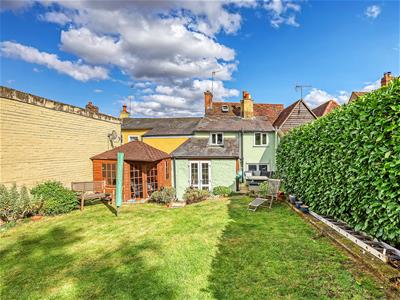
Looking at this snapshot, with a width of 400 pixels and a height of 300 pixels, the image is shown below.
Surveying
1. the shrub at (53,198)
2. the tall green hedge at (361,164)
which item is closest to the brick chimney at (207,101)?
the shrub at (53,198)

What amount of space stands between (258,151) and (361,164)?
14614 millimetres

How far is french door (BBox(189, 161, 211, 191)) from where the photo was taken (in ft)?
52.1

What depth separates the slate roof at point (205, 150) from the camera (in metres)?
15.9

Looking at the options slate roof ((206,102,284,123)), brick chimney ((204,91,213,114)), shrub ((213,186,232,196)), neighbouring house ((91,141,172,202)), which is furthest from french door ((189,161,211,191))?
brick chimney ((204,91,213,114))

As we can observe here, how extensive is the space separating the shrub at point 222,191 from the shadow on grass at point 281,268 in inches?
294

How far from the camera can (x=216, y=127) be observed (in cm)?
1897

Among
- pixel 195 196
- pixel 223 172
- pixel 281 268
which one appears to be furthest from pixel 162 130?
pixel 281 268

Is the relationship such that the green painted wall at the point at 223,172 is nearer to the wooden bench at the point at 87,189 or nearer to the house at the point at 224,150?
the house at the point at 224,150

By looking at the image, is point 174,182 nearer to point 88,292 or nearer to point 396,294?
point 88,292

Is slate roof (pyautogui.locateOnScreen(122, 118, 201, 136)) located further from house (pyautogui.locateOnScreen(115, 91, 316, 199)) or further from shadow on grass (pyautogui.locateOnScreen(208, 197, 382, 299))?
shadow on grass (pyautogui.locateOnScreen(208, 197, 382, 299))

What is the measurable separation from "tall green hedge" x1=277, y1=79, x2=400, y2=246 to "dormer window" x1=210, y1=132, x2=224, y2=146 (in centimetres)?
1015

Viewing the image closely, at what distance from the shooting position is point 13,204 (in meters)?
8.54

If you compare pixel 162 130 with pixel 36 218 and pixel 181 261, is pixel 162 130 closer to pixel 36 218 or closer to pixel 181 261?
pixel 36 218

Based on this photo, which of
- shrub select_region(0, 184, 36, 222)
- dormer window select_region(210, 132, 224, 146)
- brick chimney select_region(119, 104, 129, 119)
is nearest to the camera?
shrub select_region(0, 184, 36, 222)
